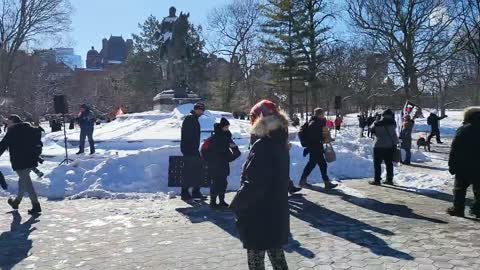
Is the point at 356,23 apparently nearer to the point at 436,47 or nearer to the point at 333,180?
the point at 436,47

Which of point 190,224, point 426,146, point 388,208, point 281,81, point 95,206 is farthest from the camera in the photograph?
point 281,81

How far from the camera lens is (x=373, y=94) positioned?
4309 centimetres

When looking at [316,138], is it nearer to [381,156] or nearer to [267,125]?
[381,156]

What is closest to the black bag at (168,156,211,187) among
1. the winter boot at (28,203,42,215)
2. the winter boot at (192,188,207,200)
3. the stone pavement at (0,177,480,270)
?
the winter boot at (192,188,207,200)

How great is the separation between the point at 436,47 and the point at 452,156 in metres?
34.8

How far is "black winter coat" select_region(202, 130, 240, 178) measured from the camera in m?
8.55

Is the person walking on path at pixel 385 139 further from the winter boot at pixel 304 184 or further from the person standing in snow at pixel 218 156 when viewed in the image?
the person standing in snow at pixel 218 156

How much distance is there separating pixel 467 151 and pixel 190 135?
485cm

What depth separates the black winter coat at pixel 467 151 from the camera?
296 inches

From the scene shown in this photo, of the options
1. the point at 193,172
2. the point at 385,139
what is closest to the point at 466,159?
the point at 385,139

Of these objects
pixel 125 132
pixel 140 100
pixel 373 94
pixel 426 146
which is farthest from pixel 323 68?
pixel 125 132

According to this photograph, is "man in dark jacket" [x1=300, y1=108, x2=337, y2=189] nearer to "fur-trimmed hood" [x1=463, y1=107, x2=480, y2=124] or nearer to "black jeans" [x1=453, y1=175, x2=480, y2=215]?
"fur-trimmed hood" [x1=463, y1=107, x2=480, y2=124]

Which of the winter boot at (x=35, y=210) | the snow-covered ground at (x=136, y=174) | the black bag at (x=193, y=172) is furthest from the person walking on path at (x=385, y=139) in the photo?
the winter boot at (x=35, y=210)

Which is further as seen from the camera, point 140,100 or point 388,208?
point 140,100
